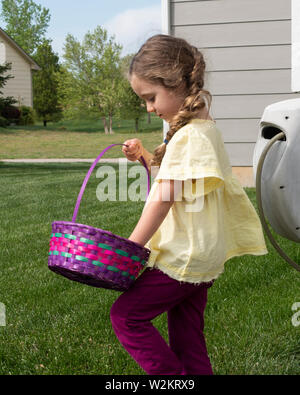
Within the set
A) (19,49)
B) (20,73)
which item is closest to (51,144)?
(19,49)

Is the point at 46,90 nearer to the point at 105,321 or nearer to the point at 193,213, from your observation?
the point at 105,321

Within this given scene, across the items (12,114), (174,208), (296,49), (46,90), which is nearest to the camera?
(174,208)

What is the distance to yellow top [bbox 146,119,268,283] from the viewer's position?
5.48 feet

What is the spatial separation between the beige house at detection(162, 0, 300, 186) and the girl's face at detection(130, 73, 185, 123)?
14.3 feet

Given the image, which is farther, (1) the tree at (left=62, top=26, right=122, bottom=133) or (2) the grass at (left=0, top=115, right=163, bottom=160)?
(1) the tree at (left=62, top=26, right=122, bottom=133)

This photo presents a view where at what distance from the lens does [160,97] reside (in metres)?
1.76

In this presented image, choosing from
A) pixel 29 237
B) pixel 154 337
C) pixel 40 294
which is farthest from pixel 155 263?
pixel 29 237

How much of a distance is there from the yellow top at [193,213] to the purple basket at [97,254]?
10 centimetres

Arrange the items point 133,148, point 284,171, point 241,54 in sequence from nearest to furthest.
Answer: point 284,171, point 133,148, point 241,54

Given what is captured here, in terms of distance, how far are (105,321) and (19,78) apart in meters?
30.1

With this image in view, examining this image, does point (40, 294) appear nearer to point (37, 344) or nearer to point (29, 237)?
point (37, 344)

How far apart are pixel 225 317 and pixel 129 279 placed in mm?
1112

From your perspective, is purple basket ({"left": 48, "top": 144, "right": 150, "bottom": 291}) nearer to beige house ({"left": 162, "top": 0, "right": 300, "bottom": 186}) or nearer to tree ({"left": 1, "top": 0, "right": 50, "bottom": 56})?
beige house ({"left": 162, "top": 0, "right": 300, "bottom": 186})

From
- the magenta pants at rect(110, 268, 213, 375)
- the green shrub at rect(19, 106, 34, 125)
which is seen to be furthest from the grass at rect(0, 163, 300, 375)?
the green shrub at rect(19, 106, 34, 125)
